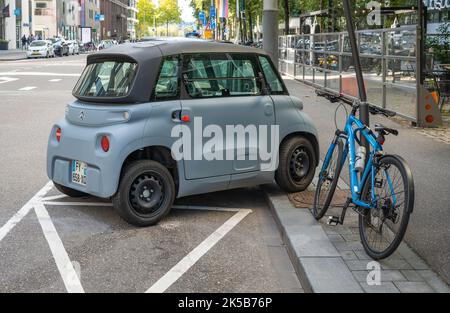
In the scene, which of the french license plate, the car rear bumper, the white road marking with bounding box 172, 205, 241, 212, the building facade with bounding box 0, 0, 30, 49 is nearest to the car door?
the white road marking with bounding box 172, 205, 241, 212

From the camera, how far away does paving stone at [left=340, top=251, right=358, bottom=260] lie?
491 cm

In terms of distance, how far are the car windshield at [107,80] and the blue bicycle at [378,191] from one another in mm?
2063

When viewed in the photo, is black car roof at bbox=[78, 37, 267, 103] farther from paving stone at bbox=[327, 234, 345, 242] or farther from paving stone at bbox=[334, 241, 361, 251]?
paving stone at bbox=[334, 241, 361, 251]

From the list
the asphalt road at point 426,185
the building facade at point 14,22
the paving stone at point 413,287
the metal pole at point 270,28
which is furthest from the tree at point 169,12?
the paving stone at point 413,287

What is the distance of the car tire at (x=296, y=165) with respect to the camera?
23.2ft

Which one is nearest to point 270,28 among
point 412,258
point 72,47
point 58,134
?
point 58,134

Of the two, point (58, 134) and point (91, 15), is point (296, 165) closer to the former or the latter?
point (58, 134)

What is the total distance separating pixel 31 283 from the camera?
182 inches

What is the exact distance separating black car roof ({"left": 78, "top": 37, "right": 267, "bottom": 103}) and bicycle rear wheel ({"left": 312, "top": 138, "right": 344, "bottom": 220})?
5.05 feet

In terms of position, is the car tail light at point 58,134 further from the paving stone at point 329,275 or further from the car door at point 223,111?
the paving stone at point 329,275

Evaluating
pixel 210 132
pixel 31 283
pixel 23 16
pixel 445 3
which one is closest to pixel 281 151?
pixel 210 132

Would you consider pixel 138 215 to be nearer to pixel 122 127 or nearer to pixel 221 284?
pixel 122 127

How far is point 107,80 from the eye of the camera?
6.47 m

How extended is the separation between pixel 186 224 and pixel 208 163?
0.62m
